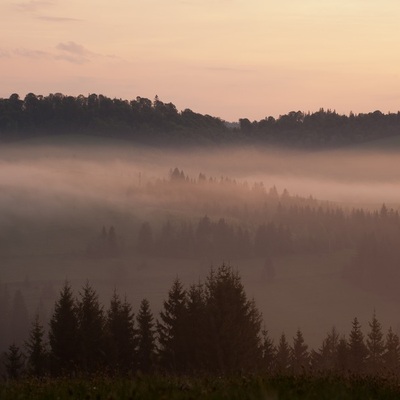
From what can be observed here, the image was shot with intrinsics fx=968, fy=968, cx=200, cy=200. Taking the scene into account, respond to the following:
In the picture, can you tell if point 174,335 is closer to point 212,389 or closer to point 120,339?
point 120,339

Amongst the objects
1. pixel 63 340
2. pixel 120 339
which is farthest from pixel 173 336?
pixel 63 340

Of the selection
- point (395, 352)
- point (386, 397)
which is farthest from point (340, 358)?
point (386, 397)

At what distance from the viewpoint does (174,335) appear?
52.3 metres

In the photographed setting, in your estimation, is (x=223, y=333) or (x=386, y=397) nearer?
(x=386, y=397)

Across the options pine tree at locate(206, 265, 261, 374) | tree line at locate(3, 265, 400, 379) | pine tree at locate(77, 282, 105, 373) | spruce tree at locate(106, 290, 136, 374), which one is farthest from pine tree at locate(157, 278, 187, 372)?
pine tree at locate(77, 282, 105, 373)

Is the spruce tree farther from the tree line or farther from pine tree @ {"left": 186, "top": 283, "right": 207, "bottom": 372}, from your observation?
pine tree @ {"left": 186, "top": 283, "right": 207, "bottom": 372}

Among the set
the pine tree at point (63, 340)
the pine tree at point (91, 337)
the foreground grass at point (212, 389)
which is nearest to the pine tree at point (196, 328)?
the pine tree at point (91, 337)

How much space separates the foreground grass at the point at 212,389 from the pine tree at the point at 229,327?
31703 millimetres

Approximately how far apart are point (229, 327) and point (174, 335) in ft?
13.5

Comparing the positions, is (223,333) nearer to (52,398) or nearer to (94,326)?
(94,326)

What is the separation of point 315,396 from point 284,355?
6841cm

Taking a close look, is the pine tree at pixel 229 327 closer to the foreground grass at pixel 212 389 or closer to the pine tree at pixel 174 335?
the pine tree at pixel 174 335

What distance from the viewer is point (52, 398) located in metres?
13.8

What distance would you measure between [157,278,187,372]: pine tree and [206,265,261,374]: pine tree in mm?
1981
